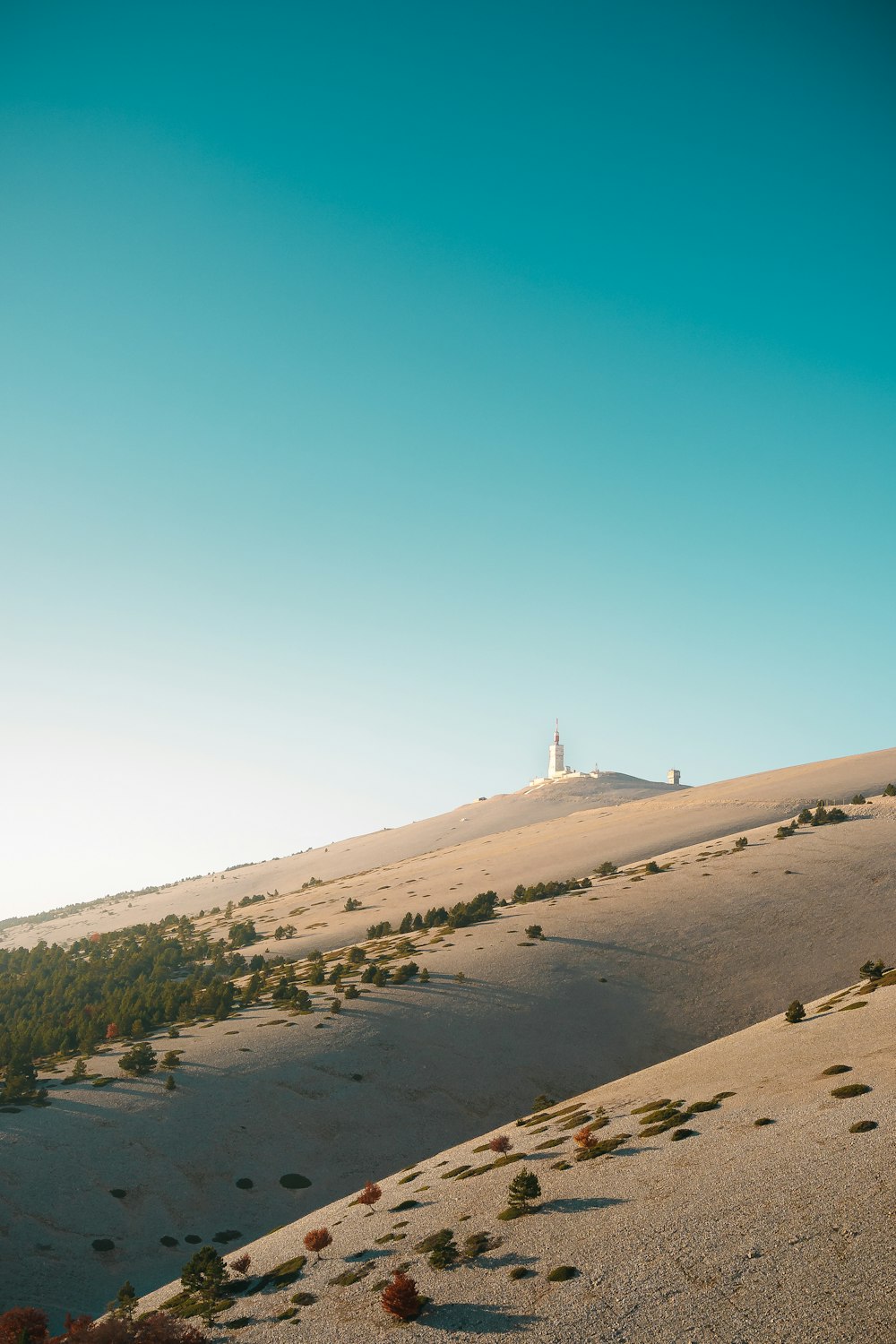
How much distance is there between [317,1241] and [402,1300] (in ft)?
26.3

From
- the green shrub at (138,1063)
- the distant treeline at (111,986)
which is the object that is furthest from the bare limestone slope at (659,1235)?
the distant treeline at (111,986)

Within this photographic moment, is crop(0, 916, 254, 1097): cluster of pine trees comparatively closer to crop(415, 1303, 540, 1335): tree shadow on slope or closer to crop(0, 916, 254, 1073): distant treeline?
crop(0, 916, 254, 1073): distant treeline

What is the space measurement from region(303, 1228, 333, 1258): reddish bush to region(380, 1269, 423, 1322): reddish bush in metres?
7.10

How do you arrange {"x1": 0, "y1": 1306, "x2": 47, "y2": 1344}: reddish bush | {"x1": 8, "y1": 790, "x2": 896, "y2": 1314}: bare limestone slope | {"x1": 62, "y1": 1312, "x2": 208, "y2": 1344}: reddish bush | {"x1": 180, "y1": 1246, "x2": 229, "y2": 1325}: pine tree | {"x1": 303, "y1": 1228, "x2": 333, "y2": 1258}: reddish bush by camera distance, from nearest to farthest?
{"x1": 62, "y1": 1312, "x2": 208, "y2": 1344}: reddish bush < {"x1": 0, "y1": 1306, "x2": 47, "y2": 1344}: reddish bush < {"x1": 180, "y1": 1246, "x2": 229, "y2": 1325}: pine tree < {"x1": 303, "y1": 1228, "x2": 333, "y2": 1258}: reddish bush < {"x1": 8, "y1": 790, "x2": 896, "y2": 1314}: bare limestone slope

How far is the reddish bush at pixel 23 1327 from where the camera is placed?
23.1 m

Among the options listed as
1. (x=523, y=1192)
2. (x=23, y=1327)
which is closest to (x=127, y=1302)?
(x=23, y=1327)

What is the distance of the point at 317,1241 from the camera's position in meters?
27.6

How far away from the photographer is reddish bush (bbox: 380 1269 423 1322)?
68.4ft

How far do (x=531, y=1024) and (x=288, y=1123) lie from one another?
56.6ft

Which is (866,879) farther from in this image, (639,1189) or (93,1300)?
(93,1300)

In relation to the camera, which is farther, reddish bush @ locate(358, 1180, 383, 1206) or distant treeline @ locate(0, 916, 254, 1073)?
distant treeline @ locate(0, 916, 254, 1073)

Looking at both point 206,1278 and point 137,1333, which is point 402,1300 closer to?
point 137,1333

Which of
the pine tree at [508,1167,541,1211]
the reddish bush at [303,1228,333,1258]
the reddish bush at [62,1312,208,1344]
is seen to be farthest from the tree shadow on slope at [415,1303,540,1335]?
the reddish bush at [303,1228,333,1258]

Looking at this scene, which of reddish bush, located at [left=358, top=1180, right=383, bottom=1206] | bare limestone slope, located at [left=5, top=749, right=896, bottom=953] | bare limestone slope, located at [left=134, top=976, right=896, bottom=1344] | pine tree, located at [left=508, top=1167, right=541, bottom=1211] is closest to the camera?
bare limestone slope, located at [left=134, top=976, right=896, bottom=1344]
